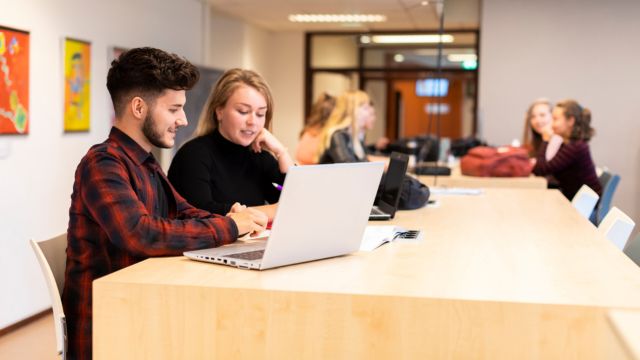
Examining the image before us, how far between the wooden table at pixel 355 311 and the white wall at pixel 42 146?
3148 mm

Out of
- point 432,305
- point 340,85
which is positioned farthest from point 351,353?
point 340,85

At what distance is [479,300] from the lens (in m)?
1.63

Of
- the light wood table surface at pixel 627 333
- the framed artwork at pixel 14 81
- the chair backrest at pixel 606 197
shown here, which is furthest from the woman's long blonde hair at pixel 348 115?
the light wood table surface at pixel 627 333

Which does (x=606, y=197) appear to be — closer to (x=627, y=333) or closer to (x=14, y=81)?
(x=14, y=81)

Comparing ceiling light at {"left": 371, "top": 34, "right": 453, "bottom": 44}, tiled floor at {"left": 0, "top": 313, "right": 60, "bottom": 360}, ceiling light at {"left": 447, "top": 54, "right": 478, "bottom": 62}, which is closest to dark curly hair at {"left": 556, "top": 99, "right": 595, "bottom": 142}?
tiled floor at {"left": 0, "top": 313, "right": 60, "bottom": 360}

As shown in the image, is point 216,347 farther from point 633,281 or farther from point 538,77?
point 538,77

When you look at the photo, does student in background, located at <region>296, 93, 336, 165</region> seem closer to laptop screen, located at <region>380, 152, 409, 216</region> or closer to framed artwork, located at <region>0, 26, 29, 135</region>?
framed artwork, located at <region>0, 26, 29, 135</region>

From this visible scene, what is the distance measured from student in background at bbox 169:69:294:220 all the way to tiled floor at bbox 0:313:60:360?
1808mm

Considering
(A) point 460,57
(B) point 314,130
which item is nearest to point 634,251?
(B) point 314,130

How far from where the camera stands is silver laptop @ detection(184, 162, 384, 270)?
1809 mm

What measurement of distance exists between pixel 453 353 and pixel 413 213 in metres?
1.54

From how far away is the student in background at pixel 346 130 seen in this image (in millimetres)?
5398

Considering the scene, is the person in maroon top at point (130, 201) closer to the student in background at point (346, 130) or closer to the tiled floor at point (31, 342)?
the tiled floor at point (31, 342)

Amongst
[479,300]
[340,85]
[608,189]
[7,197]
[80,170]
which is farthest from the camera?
[340,85]
